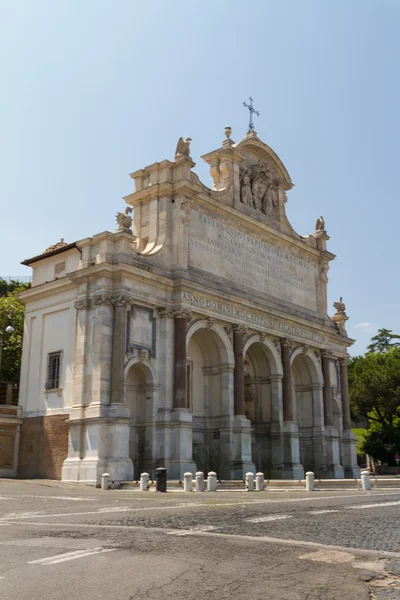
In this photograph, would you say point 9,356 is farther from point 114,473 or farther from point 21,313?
point 114,473

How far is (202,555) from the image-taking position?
28.0ft

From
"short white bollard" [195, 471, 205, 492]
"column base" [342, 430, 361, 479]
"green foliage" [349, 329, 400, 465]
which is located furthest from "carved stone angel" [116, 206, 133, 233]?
"green foliage" [349, 329, 400, 465]

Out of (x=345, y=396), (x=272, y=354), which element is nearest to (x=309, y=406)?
(x=345, y=396)

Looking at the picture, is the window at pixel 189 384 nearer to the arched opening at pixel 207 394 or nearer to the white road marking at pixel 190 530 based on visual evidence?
the arched opening at pixel 207 394

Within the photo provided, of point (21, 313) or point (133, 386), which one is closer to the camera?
point (133, 386)

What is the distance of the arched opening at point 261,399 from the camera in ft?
131

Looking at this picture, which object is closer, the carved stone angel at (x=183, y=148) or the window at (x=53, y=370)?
the window at (x=53, y=370)

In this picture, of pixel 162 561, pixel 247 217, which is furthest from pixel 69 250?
pixel 162 561

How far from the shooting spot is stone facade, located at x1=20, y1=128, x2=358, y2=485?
30812 millimetres

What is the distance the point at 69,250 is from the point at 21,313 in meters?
13.4

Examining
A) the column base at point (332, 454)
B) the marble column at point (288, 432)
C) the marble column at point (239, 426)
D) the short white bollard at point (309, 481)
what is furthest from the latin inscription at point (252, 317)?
the short white bollard at point (309, 481)

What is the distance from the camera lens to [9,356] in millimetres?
45250

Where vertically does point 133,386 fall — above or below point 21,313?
below

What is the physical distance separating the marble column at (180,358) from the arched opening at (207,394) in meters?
2.49
